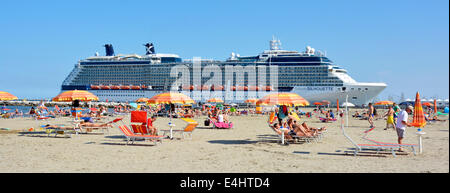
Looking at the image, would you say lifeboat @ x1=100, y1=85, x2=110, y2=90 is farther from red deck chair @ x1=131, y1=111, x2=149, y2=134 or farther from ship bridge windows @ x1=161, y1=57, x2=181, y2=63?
red deck chair @ x1=131, y1=111, x2=149, y2=134

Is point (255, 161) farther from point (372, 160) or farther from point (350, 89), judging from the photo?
point (350, 89)

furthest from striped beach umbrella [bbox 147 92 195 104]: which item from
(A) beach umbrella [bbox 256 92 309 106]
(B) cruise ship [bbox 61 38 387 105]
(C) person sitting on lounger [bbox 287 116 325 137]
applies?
(B) cruise ship [bbox 61 38 387 105]

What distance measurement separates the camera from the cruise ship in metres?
50.9

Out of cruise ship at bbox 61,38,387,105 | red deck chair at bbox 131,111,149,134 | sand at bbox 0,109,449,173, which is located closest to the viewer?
sand at bbox 0,109,449,173

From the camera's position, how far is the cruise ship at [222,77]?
167ft

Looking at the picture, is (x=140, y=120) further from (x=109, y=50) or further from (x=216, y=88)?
(x=109, y=50)

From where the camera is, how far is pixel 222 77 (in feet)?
188

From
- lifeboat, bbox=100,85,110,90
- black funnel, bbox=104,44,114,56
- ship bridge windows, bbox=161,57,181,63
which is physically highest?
black funnel, bbox=104,44,114,56

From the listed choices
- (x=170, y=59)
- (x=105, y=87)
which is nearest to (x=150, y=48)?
(x=170, y=59)

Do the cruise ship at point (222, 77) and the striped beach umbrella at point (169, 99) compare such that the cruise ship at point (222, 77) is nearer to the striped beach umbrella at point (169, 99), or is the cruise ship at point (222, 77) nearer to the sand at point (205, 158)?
the striped beach umbrella at point (169, 99)

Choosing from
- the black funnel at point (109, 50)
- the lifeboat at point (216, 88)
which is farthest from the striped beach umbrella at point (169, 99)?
the black funnel at point (109, 50)
